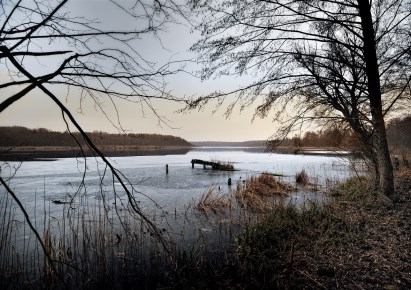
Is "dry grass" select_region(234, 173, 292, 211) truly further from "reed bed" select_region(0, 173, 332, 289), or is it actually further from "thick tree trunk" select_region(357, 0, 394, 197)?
"thick tree trunk" select_region(357, 0, 394, 197)

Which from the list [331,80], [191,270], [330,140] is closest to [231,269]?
[191,270]

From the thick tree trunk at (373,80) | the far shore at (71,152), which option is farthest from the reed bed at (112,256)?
the thick tree trunk at (373,80)

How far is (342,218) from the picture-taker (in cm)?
667

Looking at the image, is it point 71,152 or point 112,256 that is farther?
point 71,152

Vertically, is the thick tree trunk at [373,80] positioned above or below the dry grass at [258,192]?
above

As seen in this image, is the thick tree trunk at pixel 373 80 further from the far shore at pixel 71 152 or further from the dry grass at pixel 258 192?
the dry grass at pixel 258 192

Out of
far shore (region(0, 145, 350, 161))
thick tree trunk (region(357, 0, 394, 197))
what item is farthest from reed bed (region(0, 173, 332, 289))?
thick tree trunk (region(357, 0, 394, 197))

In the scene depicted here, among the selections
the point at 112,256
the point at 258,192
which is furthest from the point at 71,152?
the point at 112,256

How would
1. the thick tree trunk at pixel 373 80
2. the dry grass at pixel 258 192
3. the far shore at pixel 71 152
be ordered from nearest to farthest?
the far shore at pixel 71 152 < the thick tree trunk at pixel 373 80 < the dry grass at pixel 258 192

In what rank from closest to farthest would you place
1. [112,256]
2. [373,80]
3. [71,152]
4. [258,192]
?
[112,256]
[373,80]
[258,192]
[71,152]

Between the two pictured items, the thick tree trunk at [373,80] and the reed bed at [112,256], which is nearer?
the reed bed at [112,256]

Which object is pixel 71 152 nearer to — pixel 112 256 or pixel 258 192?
pixel 258 192

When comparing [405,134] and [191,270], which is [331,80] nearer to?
[191,270]

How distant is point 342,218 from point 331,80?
3.45 m
